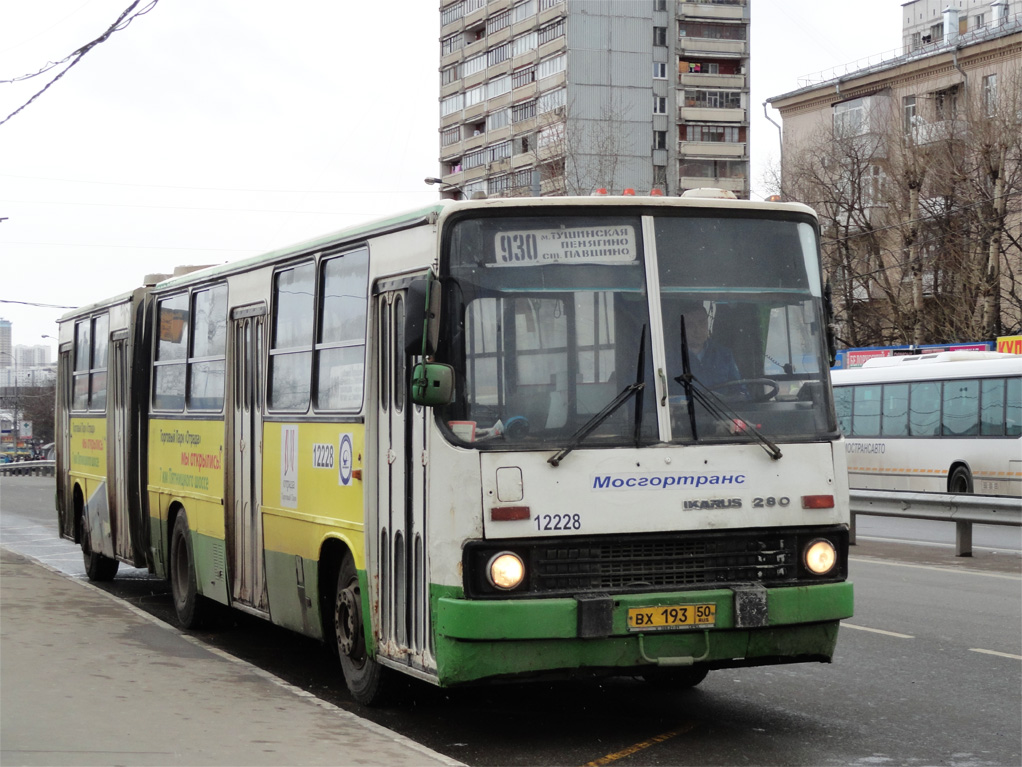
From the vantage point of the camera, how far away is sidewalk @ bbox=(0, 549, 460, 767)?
6.82 meters

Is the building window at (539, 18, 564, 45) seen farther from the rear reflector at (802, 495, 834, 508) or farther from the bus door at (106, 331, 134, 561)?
the rear reflector at (802, 495, 834, 508)

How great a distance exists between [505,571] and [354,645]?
183cm

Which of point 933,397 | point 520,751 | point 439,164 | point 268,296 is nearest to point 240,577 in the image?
point 268,296

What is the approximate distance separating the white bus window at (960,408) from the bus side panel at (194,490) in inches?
735

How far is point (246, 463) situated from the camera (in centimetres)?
1098

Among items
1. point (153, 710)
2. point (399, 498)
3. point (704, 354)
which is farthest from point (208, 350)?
point (704, 354)

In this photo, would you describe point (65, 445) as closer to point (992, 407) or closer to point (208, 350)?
point (208, 350)

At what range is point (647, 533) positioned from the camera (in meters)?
7.52

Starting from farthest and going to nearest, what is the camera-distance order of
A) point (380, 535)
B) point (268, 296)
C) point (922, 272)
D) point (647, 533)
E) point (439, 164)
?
1. point (439, 164)
2. point (922, 272)
3. point (268, 296)
4. point (380, 535)
5. point (647, 533)

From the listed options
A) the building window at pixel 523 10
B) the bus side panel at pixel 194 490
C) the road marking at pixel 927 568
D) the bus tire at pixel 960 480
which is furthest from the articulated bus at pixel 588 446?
the building window at pixel 523 10

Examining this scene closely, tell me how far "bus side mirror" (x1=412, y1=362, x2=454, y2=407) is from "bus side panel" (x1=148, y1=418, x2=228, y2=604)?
14.7 ft

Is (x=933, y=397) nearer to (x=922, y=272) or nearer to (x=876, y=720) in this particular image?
(x=922, y=272)

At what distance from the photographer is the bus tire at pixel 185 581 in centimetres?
1232

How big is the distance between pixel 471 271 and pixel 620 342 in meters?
0.86
